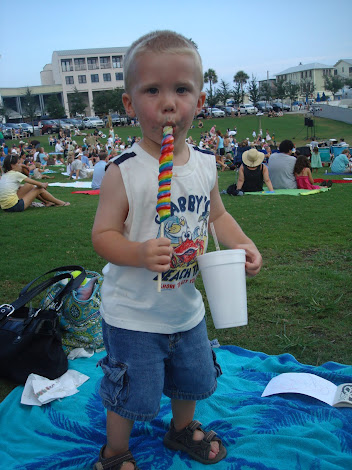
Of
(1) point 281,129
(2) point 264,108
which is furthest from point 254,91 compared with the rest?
(1) point 281,129

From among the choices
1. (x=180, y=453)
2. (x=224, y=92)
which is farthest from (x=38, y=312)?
(x=224, y=92)

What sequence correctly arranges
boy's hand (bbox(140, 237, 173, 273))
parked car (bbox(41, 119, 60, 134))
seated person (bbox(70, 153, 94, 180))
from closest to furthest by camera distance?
boy's hand (bbox(140, 237, 173, 273)) → seated person (bbox(70, 153, 94, 180)) → parked car (bbox(41, 119, 60, 134))

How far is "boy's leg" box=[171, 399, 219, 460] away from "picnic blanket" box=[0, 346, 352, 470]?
3.0 inches

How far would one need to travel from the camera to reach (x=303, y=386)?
9.34 ft

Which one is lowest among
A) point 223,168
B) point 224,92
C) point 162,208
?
point 223,168

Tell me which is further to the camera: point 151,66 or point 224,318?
point 224,318

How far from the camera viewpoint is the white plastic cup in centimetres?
191

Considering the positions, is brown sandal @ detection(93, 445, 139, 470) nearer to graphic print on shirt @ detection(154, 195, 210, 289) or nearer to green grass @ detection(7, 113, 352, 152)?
graphic print on shirt @ detection(154, 195, 210, 289)

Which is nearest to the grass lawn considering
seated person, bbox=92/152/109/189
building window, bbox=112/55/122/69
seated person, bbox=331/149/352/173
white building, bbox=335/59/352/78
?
seated person, bbox=92/152/109/189

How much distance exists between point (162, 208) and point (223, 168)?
18.2 meters

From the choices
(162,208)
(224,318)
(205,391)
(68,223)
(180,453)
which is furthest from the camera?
(68,223)

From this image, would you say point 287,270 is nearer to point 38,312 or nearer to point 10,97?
point 38,312

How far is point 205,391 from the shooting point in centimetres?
217

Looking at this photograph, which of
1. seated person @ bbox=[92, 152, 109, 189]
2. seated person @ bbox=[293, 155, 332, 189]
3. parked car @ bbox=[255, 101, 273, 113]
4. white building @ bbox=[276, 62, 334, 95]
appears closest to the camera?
seated person @ bbox=[293, 155, 332, 189]
